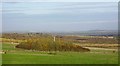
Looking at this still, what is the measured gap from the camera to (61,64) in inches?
560

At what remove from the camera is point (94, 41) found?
24.5 m

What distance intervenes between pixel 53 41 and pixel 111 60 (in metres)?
5.66

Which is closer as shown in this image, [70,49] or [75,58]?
[75,58]

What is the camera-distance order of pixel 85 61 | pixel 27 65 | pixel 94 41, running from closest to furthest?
pixel 27 65
pixel 85 61
pixel 94 41

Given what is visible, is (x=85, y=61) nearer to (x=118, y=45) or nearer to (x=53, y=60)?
(x=53, y=60)

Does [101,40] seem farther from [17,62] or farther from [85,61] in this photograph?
[17,62]

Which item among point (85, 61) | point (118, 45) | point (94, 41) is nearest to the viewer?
point (85, 61)

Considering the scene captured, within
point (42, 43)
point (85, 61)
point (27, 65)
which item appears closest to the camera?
point (27, 65)

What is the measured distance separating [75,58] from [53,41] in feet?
14.3

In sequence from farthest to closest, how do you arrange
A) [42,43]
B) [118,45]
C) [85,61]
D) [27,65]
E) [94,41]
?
[94,41] < [118,45] < [42,43] < [85,61] < [27,65]

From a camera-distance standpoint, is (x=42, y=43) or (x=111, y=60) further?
(x=42, y=43)

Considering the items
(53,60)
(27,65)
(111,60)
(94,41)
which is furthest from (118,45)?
(27,65)

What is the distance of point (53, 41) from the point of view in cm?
1994

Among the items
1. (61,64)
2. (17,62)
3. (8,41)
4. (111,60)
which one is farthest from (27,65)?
(8,41)
